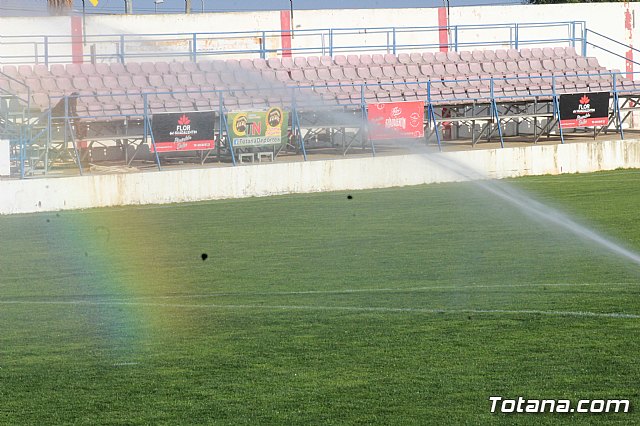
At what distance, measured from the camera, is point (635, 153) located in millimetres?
28250

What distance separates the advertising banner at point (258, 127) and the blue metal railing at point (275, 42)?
3914 mm

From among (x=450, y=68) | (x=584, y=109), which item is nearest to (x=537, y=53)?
(x=450, y=68)

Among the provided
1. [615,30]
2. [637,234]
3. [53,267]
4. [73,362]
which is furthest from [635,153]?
[73,362]

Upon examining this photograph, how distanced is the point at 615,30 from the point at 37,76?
20.1 m

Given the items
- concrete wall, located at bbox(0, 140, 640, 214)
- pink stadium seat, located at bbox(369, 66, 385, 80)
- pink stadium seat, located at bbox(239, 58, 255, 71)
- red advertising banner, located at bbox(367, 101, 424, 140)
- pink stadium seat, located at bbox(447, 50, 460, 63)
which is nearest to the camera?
concrete wall, located at bbox(0, 140, 640, 214)

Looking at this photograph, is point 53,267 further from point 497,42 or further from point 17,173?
point 497,42

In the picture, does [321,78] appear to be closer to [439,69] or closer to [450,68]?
[439,69]

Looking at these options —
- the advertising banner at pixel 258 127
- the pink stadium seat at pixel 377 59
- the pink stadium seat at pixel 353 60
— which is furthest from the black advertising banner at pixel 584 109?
the advertising banner at pixel 258 127

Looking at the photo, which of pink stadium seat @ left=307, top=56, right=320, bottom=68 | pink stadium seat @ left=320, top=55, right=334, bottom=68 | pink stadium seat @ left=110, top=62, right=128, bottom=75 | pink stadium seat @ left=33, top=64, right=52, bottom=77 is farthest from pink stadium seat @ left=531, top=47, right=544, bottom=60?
pink stadium seat @ left=33, top=64, right=52, bottom=77

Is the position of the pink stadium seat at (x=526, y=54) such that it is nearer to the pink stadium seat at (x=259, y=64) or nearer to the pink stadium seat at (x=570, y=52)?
the pink stadium seat at (x=570, y=52)

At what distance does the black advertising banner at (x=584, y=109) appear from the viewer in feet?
93.6

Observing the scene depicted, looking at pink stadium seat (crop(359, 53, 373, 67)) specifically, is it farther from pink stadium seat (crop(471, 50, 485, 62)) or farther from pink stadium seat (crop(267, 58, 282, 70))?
pink stadium seat (crop(471, 50, 485, 62))

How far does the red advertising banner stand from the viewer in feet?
85.1

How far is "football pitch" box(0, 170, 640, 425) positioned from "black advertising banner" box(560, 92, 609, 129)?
10.1m
